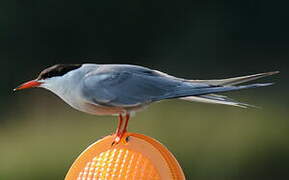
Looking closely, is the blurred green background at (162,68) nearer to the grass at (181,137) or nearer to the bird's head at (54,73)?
the grass at (181,137)

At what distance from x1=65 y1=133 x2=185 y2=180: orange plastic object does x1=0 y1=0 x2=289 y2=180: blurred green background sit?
2933 millimetres

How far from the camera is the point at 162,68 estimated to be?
10258 millimetres

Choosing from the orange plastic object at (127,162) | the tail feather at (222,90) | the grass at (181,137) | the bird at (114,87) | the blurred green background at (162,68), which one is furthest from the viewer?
the blurred green background at (162,68)

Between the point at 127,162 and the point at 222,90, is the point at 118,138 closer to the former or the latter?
the point at 127,162

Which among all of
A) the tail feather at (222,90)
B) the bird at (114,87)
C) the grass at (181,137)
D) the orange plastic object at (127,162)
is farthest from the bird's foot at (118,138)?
the grass at (181,137)

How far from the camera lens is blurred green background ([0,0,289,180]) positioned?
713cm

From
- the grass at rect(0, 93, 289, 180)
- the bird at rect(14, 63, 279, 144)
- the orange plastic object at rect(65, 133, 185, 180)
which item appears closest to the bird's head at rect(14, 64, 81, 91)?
the bird at rect(14, 63, 279, 144)

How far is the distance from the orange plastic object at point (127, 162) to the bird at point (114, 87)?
0.34 m

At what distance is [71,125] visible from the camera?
860 cm

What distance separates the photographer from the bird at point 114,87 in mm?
4184

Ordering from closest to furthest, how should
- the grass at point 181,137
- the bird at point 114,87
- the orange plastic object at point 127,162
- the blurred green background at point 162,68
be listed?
the orange plastic object at point 127,162
the bird at point 114,87
the grass at point 181,137
the blurred green background at point 162,68

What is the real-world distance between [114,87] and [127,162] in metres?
0.53

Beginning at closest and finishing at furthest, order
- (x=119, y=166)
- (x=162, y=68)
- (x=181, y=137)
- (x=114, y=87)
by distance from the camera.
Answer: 1. (x=119, y=166)
2. (x=114, y=87)
3. (x=181, y=137)
4. (x=162, y=68)

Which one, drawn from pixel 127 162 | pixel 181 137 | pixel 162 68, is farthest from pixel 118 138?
pixel 162 68
